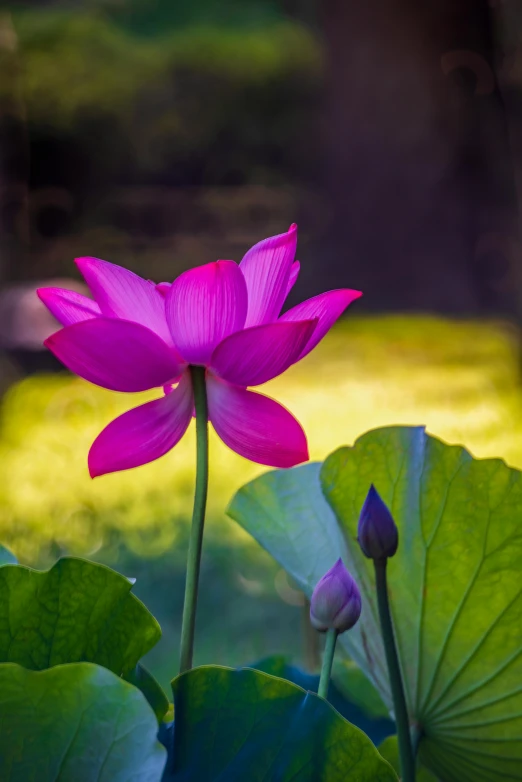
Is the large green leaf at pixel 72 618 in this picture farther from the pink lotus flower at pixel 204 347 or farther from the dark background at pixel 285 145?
the dark background at pixel 285 145

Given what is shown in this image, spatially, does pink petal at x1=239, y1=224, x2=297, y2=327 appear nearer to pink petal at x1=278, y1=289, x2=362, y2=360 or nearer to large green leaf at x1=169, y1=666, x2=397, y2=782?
pink petal at x1=278, y1=289, x2=362, y2=360

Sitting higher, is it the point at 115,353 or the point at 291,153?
the point at 291,153

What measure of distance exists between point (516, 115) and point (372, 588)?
3.11 meters

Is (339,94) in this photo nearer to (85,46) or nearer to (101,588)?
(85,46)

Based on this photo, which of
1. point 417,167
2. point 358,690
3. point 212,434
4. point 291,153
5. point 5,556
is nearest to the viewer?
point 5,556

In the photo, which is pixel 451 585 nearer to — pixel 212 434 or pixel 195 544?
pixel 195 544

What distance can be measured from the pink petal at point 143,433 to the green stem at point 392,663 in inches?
3.7

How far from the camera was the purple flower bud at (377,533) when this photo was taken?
0.32m

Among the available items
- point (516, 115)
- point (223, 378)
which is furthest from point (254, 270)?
point (516, 115)

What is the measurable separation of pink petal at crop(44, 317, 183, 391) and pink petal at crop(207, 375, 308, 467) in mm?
22

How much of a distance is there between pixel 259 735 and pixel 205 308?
0.15m

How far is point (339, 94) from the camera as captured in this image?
5773 mm

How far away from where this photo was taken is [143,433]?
0.36 metres

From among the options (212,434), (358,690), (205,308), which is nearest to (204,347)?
(205,308)
